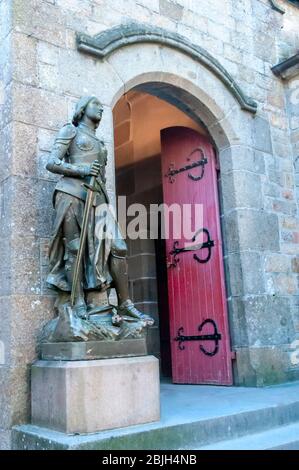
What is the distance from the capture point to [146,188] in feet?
22.3

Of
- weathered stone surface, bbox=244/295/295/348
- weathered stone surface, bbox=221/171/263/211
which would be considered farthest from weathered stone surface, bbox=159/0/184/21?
weathered stone surface, bbox=244/295/295/348

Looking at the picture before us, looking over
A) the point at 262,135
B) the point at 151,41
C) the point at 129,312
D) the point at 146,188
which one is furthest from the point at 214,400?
the point at 146,188

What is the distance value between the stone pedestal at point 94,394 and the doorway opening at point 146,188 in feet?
10.4

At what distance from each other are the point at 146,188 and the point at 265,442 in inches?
164

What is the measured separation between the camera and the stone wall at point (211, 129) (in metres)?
3.45

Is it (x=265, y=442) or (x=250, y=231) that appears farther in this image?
(x=250, y=231)

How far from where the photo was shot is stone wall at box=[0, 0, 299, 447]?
3.45 meters

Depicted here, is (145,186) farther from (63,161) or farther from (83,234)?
(83,234)

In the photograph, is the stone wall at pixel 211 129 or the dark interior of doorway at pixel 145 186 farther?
the dark interior of doorway at pixel 145 186

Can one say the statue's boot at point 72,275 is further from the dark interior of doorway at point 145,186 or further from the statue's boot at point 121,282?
the dark interior of doorway at point 145,186

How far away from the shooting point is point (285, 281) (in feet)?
16.8

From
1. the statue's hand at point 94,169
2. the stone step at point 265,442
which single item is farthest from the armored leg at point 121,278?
the stone step at point 265,442

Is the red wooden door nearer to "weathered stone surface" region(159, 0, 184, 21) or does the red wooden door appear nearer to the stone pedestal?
"weathered stone surface" region(159, 0, 184, 21)
